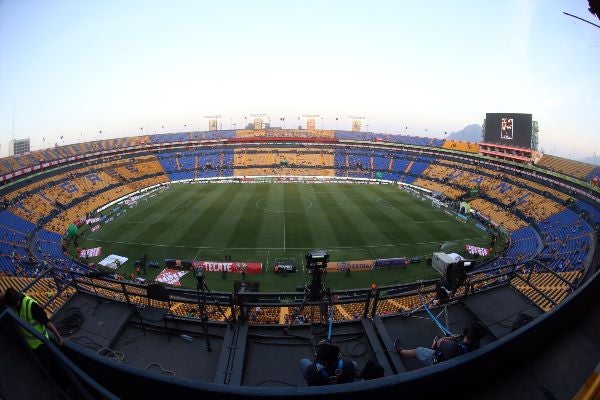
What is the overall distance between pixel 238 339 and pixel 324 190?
52428mm

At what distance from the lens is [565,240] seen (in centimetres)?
3175

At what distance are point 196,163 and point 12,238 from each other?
137ft

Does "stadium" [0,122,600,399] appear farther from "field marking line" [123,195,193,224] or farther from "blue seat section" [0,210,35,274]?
"field marking line" [123,195,193,224]

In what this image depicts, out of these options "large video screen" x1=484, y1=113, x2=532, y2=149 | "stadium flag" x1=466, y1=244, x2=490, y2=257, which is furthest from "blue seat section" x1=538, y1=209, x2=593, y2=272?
"large video screen" x1=484, y1=113, x2=532, y2=149

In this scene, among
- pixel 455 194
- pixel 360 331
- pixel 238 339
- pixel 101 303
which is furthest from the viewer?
pixel 455 194

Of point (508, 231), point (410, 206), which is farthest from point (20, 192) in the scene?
point (508, 231)

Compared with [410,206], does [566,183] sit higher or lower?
higher

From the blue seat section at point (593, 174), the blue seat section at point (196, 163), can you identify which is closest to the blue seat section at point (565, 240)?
the blue seat section at point (593, 174)

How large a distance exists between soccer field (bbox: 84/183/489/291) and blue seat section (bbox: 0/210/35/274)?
5396 millimetres

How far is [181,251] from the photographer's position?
30.6 meters

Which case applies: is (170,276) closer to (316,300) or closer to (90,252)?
(90,252)

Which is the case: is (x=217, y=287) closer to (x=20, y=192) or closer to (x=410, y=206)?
(x=410, y=206)

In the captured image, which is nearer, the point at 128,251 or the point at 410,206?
the point at 128,251

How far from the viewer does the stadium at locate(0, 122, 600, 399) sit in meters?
3.20
